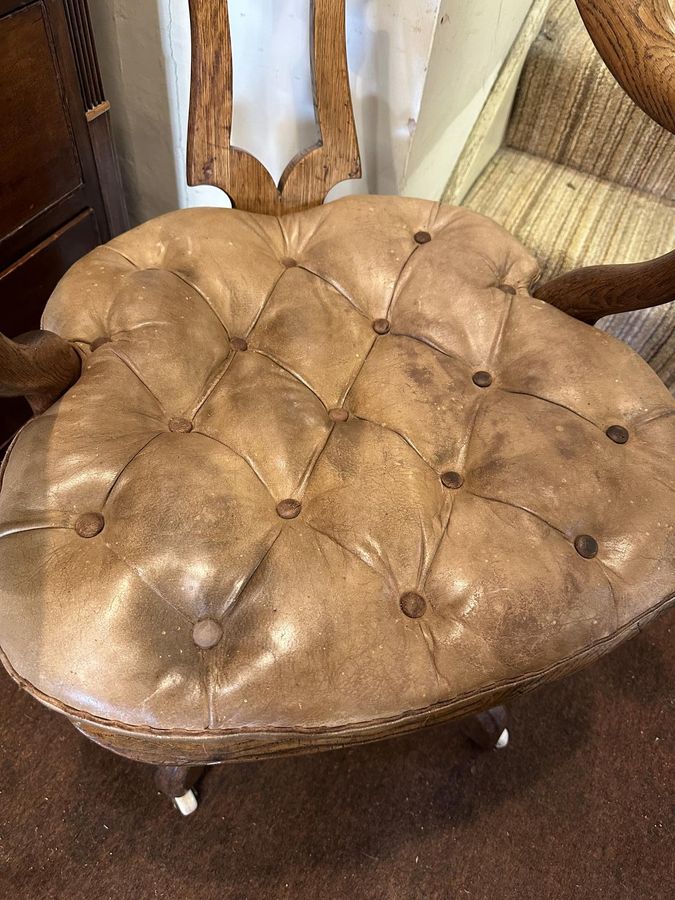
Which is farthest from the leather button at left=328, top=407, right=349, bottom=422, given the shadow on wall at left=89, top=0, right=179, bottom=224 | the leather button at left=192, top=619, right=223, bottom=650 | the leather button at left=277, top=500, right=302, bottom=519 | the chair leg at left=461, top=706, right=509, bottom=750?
the shadow on wall at left=89, top=0, right=179, bottom=224

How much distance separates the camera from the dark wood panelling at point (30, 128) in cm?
69

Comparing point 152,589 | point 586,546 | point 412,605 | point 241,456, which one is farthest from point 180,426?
point 586,546

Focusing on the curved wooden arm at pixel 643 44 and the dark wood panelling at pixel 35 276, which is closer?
the curved wooden arm at pixel 643 44

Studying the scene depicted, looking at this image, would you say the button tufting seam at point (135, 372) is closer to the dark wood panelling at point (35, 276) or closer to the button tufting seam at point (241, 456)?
the button tufting seam at point (241, 456)

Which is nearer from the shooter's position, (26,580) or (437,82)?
(26,580)

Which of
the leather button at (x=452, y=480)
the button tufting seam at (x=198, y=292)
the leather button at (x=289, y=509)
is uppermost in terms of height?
the button tufting seam at (x=198, y=292)

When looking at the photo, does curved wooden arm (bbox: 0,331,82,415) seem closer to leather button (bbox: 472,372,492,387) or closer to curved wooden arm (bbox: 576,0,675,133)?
leather button (bbox: 472,372,492,387)

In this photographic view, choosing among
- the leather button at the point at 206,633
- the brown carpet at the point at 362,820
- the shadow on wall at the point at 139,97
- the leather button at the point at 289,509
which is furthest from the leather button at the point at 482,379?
the shadow on wall at the point at 139,97

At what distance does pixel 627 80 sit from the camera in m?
0.59

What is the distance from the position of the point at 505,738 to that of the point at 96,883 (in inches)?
22.1

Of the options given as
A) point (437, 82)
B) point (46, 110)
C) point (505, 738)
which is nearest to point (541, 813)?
point (505, 738)

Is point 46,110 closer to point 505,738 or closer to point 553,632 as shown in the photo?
point 553,632

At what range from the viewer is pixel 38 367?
583 mm

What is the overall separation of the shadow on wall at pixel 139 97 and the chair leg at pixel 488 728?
3.25ft
